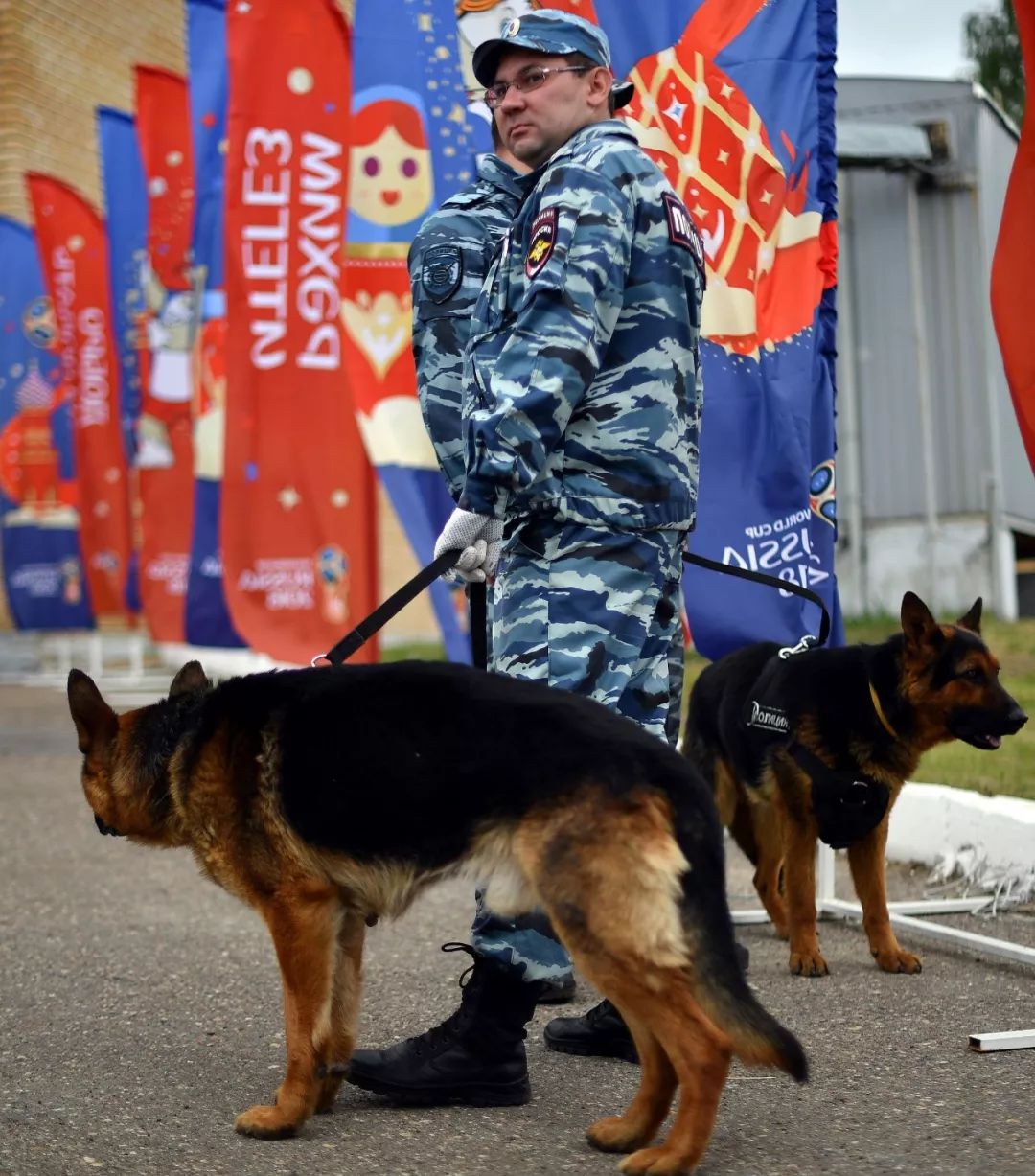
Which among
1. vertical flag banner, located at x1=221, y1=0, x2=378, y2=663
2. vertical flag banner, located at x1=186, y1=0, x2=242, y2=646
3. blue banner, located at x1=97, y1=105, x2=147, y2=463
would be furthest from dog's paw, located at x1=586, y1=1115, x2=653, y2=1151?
blue banner, located at x1=97, y1=105, x2=147, y2=463

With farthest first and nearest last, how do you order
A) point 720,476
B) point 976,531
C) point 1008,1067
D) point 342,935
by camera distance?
point 976,531 → point 720,476 → point 1008,1067 → point 342,935

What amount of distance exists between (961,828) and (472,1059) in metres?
3.29

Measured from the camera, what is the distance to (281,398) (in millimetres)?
9531

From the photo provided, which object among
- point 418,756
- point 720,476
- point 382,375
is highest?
point 382,375

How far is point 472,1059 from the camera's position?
356cm

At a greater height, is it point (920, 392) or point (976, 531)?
point (920, 392)

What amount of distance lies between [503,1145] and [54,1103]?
1.07 m

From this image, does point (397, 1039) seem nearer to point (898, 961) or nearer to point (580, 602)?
point (580, 602)

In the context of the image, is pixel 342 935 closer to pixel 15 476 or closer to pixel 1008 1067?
pixel 1008 1067

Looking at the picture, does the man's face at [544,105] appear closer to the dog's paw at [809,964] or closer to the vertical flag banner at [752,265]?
the vertical flag banner at [752,265]

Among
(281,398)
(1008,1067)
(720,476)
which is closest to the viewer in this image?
(1008,1067)

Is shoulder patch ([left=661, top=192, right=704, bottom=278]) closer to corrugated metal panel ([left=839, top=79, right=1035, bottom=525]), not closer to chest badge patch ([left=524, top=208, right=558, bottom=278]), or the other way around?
chest badge patch ([left=524, top=208, right=558, bottom=278])

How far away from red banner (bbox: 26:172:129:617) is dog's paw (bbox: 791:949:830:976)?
1206cm

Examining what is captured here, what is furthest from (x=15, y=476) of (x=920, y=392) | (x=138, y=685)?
(x=920, y=392)
